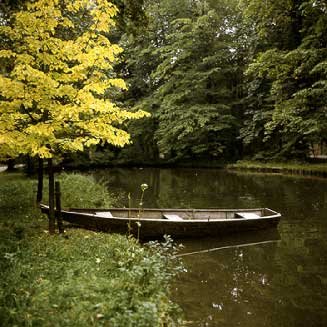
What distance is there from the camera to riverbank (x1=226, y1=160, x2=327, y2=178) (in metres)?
25.9

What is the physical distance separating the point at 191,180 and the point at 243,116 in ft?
41.1

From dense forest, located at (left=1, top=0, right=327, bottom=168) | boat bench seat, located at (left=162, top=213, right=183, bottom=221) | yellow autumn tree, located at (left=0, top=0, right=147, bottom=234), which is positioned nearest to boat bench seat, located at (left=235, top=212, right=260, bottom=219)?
boat bench seat, located at (left=162, top=213, right=183, bottom=221)

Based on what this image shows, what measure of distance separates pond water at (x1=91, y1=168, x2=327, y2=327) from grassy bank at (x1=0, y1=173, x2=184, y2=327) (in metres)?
1.04

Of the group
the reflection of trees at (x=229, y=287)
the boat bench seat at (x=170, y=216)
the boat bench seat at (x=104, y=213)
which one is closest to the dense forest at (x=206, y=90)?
the boat bench seat at (x=170, y=216)

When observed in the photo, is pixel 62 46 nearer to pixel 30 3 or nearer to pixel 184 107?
pixel 30 3

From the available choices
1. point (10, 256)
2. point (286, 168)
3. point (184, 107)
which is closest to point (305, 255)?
point (10, 256)

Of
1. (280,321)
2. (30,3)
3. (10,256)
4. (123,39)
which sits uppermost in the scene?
(123,39)

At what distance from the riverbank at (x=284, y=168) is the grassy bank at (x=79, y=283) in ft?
65.5

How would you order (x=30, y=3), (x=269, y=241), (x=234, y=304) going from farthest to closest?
(x=269, y=241), (x=30, y=3), (x=234, y=304)

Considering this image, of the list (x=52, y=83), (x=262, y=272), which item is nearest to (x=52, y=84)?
(x=52, y=83)

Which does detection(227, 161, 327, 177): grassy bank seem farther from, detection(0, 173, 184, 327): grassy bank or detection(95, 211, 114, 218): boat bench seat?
detection(0, 173, 184, 327): grassy bank

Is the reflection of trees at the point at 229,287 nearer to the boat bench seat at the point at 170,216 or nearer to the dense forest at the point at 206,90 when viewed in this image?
the boat bench seat at the point at 170,216

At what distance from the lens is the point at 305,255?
9820mm

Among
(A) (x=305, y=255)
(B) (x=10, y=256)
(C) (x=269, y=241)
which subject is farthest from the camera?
(C) (x=269, y=241)
